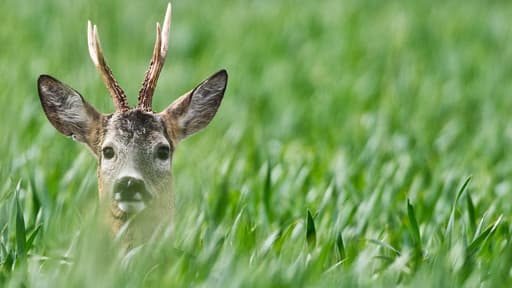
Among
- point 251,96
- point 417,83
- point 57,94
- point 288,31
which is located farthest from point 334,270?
point 288,31

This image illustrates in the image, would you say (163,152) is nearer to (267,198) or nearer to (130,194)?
(130,194)

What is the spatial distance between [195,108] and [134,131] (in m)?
0.27

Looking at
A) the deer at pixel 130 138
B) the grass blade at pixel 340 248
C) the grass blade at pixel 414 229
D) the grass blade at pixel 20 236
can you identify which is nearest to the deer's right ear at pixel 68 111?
the deer at pixel 130 138

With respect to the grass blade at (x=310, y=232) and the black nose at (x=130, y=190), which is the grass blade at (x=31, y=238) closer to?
the black nose at (x=130, y=190)

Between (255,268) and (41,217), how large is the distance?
1074mm

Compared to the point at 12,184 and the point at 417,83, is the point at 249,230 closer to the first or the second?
the point at 12,184

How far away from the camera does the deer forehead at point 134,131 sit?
375cm

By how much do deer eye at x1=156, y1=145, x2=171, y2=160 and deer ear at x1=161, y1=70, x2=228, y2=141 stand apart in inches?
5.6

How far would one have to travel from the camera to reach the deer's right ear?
383cm

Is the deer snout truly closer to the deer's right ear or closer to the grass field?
the grass field

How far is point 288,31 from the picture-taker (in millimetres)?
9422

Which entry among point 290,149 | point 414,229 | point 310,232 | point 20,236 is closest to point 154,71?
point 20,236

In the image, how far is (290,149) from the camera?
653cm

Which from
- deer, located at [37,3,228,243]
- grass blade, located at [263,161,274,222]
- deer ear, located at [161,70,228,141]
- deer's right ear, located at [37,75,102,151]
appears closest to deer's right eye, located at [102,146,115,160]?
deer, located at [37,3,228,243]
